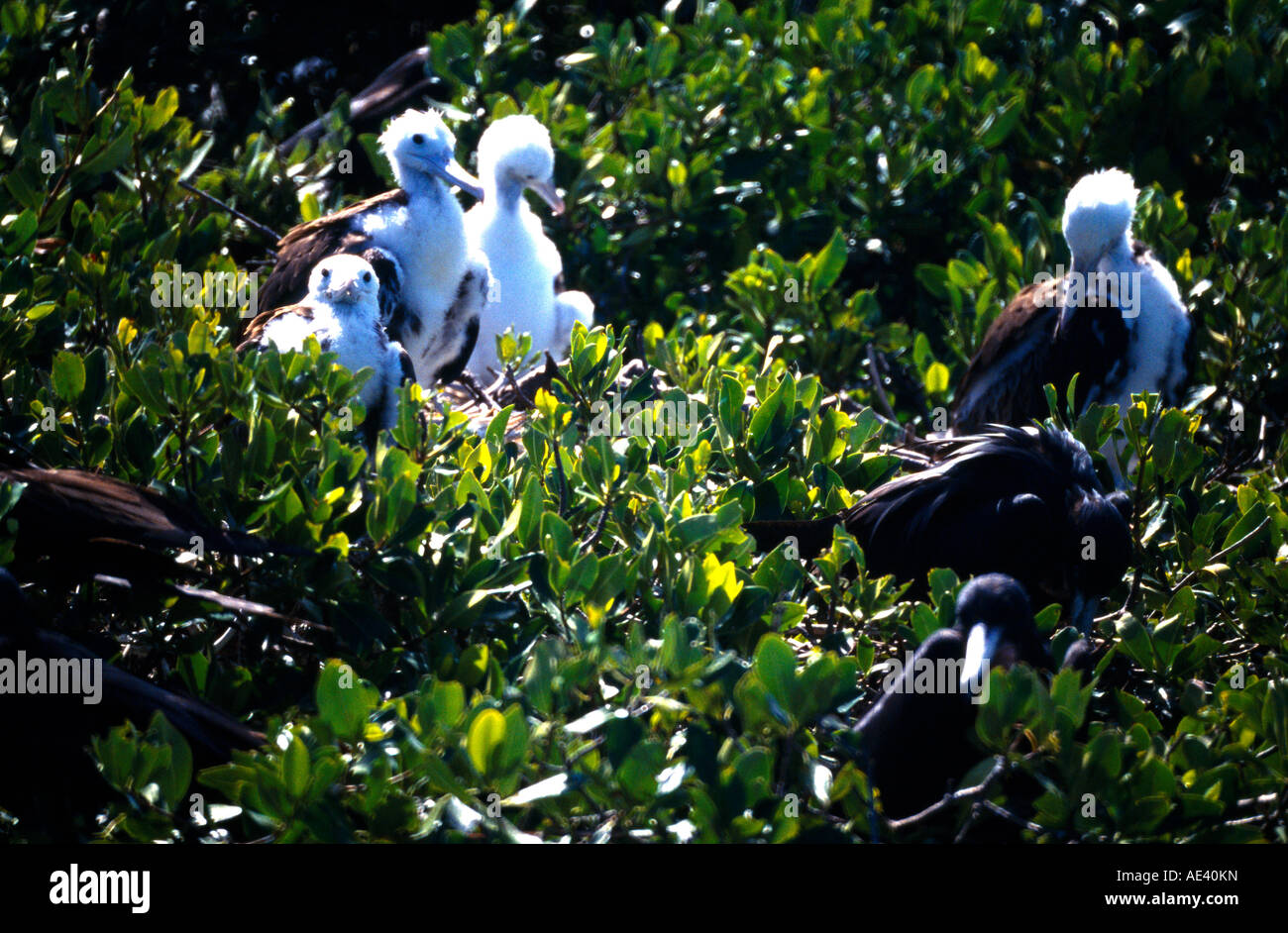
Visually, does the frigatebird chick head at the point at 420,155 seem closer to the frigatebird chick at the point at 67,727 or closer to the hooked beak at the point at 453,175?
the hooked beak at the point at 453,175

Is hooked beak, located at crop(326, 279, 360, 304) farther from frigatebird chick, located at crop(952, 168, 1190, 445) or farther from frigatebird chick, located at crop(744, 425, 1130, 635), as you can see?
frigatebird chick, located at crop(952, 168, 1190, 445)

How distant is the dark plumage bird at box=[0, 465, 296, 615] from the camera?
2260 millimetres

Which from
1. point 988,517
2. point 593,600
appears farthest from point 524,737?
point 988,517

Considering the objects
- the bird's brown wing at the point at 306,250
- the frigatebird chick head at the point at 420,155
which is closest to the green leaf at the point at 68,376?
the bird's brown wing at the point at 306,250

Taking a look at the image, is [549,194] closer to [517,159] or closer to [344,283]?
[517,159]

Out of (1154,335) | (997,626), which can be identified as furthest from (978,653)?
(1154,335)

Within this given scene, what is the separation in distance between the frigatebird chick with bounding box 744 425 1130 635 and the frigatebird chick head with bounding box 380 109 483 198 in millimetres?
2065

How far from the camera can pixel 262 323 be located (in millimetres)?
3605

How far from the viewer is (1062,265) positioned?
4492 millimetres

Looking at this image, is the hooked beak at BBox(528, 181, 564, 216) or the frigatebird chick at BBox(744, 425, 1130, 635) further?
the hooked beak at BBox(528, 181, 564, 216)

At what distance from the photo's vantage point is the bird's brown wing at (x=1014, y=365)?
419 cm

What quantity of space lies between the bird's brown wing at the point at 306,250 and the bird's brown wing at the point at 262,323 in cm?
28

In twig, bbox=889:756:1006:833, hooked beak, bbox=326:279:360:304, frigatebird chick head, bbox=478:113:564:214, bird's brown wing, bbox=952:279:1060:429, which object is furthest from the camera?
frigatebird chick head, bbox=478:113:564:214

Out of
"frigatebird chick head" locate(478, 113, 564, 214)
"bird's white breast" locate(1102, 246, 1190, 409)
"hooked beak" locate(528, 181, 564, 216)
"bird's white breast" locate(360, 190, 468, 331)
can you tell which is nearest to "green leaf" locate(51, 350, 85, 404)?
"bird's white breast" locate(360, 190, 468, 331)
